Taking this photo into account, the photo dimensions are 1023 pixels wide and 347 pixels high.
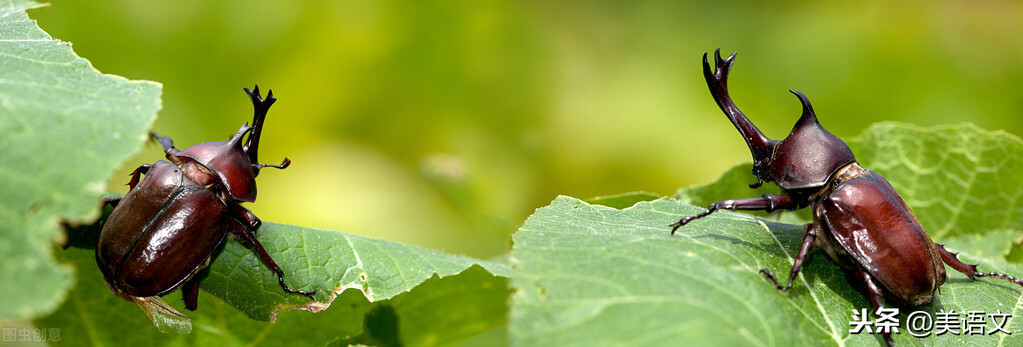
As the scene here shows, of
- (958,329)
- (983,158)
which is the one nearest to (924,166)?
(983,158)

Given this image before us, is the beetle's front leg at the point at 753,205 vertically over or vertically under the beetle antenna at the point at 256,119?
under

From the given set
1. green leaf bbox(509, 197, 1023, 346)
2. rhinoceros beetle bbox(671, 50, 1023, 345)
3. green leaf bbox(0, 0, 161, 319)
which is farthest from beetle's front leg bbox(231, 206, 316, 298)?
rhinoceros beetle bbox(671, 50, 1023, 345)

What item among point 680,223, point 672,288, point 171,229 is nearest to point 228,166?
point 171,229

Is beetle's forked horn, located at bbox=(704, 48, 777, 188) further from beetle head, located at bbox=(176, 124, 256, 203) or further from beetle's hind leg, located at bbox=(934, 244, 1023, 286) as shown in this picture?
beetle head, located at bbox=(176, 124, 256, 203)

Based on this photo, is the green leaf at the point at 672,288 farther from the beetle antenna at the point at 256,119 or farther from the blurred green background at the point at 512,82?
the blurred green background at the point at 512,82

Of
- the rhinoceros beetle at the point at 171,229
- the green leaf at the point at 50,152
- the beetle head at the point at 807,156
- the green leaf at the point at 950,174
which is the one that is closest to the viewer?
the green leaf at the point at 50,152

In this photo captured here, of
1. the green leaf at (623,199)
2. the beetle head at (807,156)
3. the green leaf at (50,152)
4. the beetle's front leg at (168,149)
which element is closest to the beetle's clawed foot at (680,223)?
the beetle head at (807,156)
